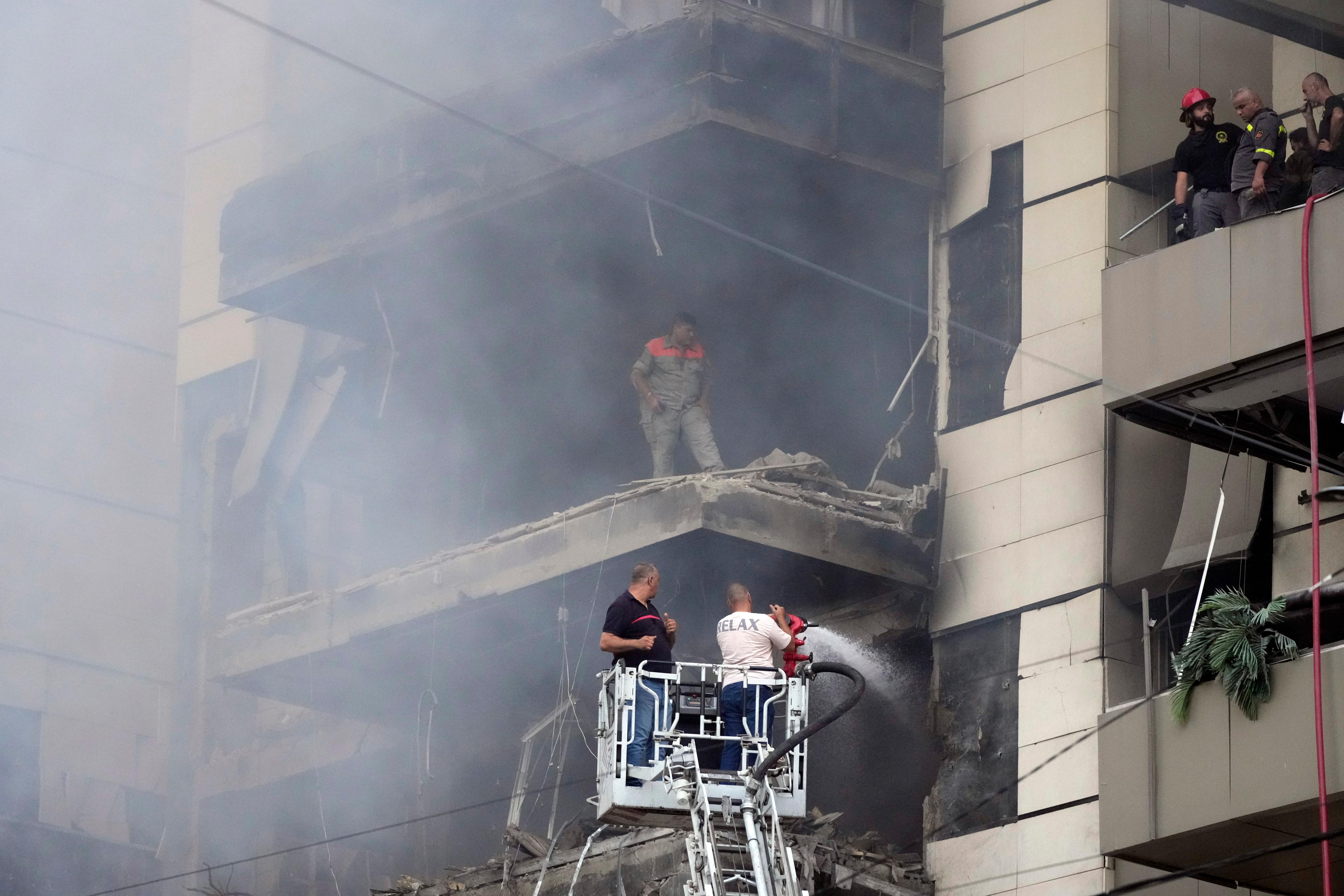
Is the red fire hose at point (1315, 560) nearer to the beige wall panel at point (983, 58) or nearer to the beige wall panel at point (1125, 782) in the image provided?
the beige wall panel at point (1125, 782)

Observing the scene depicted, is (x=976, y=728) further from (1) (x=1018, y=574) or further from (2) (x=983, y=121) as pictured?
(2) (x=983, y=121)

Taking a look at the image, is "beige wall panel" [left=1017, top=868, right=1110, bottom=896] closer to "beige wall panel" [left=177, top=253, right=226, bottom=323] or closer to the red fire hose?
the red fire hose

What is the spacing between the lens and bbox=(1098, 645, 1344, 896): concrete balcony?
43.8ft

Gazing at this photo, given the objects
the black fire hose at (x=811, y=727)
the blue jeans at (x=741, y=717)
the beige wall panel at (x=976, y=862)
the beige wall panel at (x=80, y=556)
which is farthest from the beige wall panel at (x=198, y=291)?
the black fire hose at (x=811, y=727)

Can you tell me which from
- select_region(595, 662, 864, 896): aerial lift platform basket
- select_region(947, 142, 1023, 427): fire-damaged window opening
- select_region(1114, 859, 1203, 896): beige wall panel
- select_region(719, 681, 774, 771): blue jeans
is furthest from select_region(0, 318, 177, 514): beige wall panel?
select_region(719, 681, 774, 771): blue jeans

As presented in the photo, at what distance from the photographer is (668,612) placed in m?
19.1

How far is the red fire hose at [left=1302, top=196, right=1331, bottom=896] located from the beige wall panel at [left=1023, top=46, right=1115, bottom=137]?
3.84 metres

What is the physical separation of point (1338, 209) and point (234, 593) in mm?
13721

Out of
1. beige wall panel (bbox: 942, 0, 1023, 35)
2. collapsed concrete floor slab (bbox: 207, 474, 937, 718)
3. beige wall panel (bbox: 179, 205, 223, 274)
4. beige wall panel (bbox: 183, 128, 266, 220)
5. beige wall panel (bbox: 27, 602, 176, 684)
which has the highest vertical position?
beige wall panel (bbox: 183, 128, 266, 220)

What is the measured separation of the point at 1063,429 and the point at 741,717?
4.96 m

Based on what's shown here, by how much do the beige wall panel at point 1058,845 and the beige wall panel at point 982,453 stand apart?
2021 mm

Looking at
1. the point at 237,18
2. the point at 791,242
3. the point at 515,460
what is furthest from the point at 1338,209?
the point at 237,18

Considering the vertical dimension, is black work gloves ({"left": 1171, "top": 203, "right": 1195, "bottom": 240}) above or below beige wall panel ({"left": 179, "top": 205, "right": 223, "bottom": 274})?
below

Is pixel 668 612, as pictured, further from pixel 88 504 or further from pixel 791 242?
pixel 88 504
